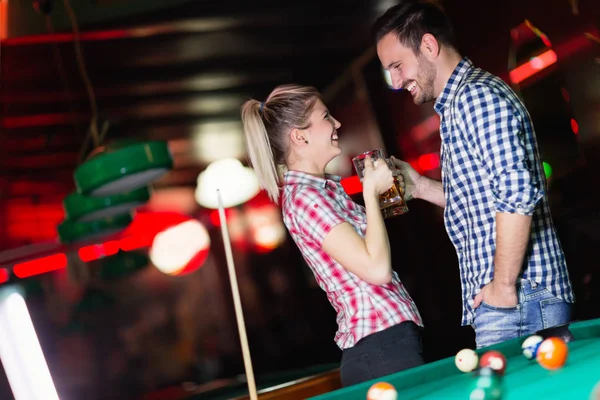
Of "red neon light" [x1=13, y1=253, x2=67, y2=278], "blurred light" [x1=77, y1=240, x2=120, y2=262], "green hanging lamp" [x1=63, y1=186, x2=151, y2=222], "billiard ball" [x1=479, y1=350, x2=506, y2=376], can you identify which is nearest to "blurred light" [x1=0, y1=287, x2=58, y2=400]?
"red neon light" [x1=13, y1=253, x2=67, y2=278]

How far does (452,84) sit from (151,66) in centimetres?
311

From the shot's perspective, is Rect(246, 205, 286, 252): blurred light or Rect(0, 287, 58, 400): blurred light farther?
Rect(246, 205, 286, 252): blurred light

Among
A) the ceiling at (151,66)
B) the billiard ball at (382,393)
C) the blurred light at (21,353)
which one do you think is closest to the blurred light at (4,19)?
the ceiling at (151,66)

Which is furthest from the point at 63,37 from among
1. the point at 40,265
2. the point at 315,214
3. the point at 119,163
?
the point at 40,265

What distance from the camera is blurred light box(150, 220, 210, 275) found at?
7.54 meters

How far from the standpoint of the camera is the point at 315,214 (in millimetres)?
1813

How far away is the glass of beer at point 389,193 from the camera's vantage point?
200cm

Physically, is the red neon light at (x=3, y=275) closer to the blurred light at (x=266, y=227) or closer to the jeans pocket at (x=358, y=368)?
the blurred light at (x=266, y=227)

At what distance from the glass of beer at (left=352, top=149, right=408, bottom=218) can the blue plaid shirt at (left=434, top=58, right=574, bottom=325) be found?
0.16 metres

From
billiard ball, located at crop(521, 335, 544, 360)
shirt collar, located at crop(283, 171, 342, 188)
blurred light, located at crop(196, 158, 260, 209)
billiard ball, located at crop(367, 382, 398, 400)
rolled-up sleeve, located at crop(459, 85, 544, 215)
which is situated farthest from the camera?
blurred light, located at crop(196, 158, 260, 209)

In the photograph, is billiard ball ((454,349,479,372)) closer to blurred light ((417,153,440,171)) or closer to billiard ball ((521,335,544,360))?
billiard ball ((521,335,544,360))

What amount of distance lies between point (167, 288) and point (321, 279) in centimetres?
576

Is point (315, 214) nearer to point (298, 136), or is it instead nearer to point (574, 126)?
point (298, 136)

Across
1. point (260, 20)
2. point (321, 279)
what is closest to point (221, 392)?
point (260, 20)
